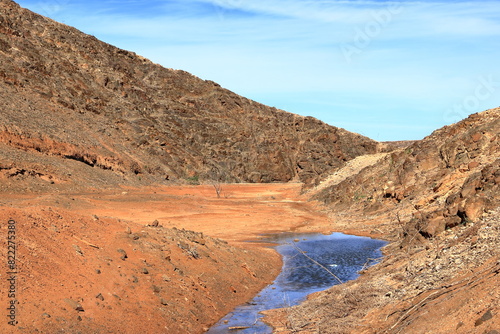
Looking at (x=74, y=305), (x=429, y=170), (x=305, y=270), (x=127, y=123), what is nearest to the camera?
(x=74, y=305)

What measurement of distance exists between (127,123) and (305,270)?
169ft

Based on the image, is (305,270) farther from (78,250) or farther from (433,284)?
(433,284)

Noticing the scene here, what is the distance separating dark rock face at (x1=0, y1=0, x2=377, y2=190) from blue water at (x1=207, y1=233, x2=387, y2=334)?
938 inches

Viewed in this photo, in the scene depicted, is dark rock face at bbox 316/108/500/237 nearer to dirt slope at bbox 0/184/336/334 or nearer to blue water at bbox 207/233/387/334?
blue water at bbox 207/233/387/334

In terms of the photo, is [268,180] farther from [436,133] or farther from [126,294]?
[126,294]

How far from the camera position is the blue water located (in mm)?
13469

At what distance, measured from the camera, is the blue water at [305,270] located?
44.2ft

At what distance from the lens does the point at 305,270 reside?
1970 cm

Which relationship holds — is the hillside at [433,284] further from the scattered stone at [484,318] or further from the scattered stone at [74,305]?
the scattered stone at [74,305]

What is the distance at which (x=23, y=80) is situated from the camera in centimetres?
5500

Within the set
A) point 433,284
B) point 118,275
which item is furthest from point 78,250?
point 433,284

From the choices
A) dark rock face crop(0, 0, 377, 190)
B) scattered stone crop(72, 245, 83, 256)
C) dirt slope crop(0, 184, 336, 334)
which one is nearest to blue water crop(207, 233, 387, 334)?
dirt slope crop(0, 184, 336, 334)

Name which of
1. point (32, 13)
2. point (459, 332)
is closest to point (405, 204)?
point (459, 332)

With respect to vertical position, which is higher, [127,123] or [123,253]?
[127,123]
